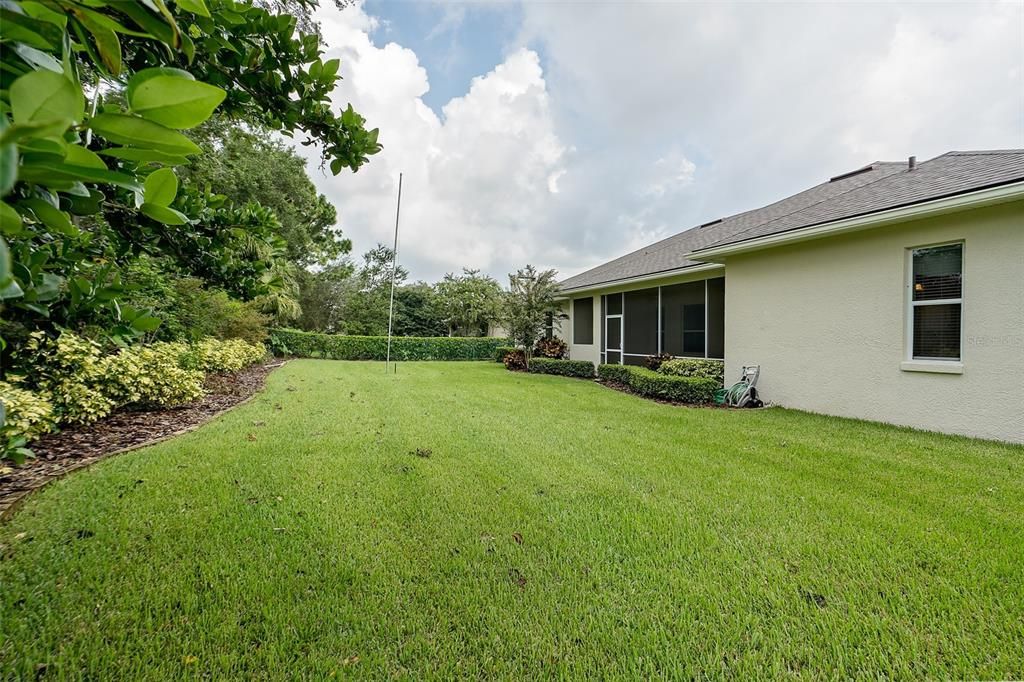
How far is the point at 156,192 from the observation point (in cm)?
74

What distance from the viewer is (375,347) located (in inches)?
762

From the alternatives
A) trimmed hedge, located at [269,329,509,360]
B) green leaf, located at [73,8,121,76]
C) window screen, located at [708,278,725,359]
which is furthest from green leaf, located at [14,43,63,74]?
trimmed hedge, located at [269,329,509,360]

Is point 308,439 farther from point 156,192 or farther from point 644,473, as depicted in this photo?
point 156,192

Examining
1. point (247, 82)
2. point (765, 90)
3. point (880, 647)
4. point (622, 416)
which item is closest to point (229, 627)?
point (247, 82)

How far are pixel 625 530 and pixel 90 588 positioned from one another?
10.7 feet

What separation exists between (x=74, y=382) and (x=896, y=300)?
11326mm

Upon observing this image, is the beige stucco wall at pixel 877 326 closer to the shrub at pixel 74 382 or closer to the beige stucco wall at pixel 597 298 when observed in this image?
the beige stucco wall at pixel 597 298

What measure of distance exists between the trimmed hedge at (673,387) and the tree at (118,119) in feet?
26.6

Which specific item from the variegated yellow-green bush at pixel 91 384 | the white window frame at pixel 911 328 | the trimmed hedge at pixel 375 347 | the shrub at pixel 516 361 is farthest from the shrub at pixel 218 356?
the white window frame at pixel 911 328

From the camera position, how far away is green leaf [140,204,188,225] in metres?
0.77

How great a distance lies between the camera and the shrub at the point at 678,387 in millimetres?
8539

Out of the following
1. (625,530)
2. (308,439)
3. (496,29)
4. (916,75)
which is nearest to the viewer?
(625,530)

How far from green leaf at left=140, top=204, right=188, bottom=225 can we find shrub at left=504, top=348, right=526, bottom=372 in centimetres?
1413

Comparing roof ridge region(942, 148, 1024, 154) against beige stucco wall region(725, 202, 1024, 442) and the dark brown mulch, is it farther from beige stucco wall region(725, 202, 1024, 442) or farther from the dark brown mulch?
the dark brown mulch
